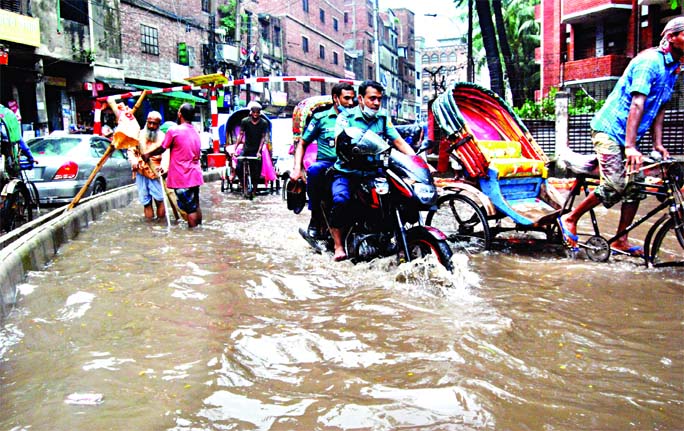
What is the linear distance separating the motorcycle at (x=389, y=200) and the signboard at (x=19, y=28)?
16491mm

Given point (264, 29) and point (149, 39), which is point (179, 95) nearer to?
point (149, 39)

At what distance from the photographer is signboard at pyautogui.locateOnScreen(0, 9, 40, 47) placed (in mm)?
18141

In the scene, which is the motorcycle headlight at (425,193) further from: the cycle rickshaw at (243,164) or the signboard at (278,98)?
the signboard at (278,98)

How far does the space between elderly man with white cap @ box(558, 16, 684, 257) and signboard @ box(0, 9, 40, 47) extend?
58.0 feet

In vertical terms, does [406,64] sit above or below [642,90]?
above

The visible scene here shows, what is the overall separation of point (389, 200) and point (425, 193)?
0.42 metres

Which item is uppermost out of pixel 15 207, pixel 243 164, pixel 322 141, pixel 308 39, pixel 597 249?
pixel 308 39

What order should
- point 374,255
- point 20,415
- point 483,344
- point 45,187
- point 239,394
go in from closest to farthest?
point 20,415 → point 239,394 → point 483,344 → point 374,255 → point 45,187

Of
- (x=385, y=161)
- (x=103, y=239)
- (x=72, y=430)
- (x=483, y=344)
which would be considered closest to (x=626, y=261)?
(x=385, y=161)

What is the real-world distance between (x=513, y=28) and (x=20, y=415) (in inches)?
1756

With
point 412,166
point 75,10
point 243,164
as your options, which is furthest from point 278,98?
point 412,166

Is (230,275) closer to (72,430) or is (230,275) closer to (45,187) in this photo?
(72,430)

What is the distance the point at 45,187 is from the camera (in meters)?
11.0

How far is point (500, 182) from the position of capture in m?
6.48
